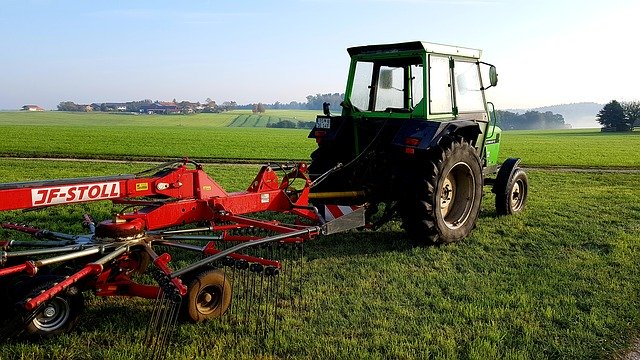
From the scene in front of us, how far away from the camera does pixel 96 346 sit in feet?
11.8

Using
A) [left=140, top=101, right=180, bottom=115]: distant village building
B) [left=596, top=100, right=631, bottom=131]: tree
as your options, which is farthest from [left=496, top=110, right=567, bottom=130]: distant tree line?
[left=140, top=101, right=180, bottom=115]: distant village building

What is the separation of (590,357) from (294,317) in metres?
2.20

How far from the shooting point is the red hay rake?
3.54 m

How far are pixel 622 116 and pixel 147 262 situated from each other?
7407 cm

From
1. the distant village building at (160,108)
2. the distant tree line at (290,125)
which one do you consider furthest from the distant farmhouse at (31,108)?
the distant tree line at (290,125)

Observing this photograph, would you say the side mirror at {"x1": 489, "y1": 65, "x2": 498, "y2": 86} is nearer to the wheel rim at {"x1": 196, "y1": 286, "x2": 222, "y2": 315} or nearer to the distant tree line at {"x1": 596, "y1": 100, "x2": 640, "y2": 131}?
the wheel rim at {"x1": 196, "y1": 286, "x2": 222, "y2": 315}

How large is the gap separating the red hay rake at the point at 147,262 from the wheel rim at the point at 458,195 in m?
2.12

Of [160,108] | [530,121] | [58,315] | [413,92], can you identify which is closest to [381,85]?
[413,92]

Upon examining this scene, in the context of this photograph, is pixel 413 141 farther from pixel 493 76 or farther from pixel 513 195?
pixel 513 195

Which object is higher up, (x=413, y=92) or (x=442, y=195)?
(x=413, y=92)

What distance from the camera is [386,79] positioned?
25.0ft

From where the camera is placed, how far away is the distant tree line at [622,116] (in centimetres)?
6600

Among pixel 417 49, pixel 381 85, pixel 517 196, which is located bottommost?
pixel 517 196

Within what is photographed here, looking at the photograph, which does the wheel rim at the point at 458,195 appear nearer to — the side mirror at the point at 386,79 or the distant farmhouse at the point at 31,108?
the side mirror at the point at 386,79
